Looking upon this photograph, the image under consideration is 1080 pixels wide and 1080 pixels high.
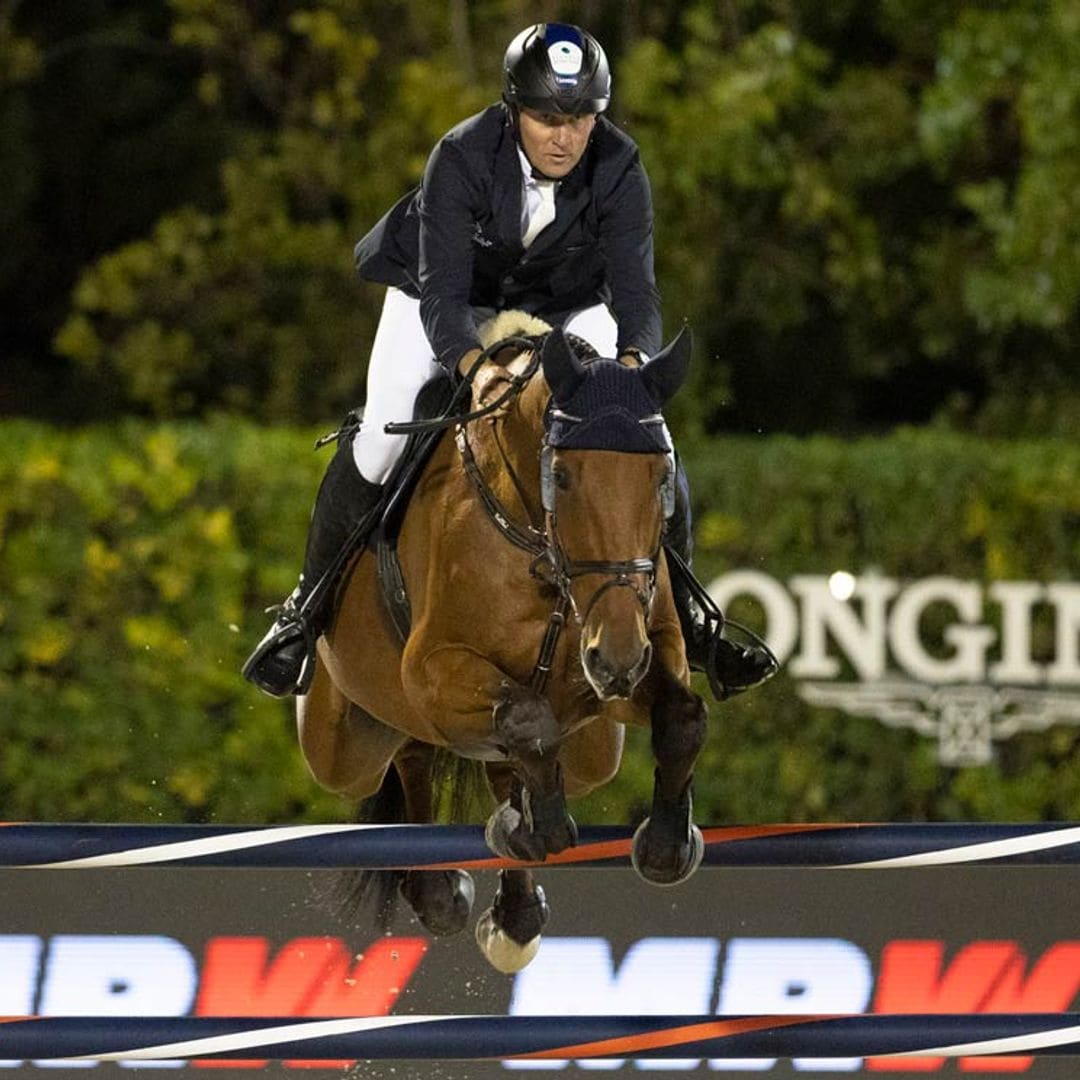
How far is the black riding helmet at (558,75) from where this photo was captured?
448cm

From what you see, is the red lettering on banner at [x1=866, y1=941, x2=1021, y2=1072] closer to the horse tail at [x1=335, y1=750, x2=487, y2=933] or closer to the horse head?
the horse tail at [x1=335, y1=750, x2=487, y2=933]

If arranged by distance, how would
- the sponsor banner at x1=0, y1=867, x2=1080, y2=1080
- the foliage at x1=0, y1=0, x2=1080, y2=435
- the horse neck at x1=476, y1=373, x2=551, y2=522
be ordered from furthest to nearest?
the foliage at x1=0, y1=0, x2=1080, y2=435
the sponsor banner at x1=0, y1=867, x2=1080, y2=1080
the horse neck at x1=476, y1=373, x2=551, y2=522

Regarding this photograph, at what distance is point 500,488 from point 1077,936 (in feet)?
6.17

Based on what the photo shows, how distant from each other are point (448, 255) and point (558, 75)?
0.42m

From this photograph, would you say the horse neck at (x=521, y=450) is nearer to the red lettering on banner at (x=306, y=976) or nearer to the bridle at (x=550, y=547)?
the bridle at (x=550, y=547)

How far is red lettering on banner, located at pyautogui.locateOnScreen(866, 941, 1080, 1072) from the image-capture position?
17.1 feet

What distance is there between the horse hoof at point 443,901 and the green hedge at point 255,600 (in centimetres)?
314

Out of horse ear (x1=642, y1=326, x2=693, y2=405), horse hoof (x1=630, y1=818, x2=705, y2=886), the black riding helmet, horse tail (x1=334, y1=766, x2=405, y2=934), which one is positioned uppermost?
the black riding helmet

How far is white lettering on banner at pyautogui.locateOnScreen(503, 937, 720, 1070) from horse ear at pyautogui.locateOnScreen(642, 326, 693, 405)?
1.66 meters

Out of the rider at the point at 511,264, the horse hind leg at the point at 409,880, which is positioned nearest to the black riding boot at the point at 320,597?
the rider at the point at 511,264

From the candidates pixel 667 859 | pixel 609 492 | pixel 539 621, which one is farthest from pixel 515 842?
pixel 609 492

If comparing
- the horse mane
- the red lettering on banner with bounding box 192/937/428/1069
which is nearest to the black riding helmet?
the horse mane

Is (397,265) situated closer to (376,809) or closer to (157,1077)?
(376,809)

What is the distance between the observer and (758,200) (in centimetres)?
1194
